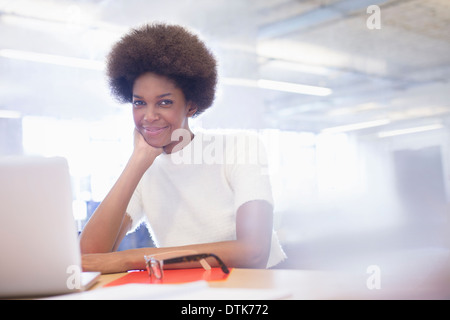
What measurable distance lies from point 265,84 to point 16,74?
3.05 m

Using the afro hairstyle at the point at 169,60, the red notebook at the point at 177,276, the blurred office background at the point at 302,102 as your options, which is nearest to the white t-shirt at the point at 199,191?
the afro hairstyle at the point at 169,60

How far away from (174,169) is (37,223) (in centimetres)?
85

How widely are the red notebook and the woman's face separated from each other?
58 cm

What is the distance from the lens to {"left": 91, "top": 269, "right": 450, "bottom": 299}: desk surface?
69 cm

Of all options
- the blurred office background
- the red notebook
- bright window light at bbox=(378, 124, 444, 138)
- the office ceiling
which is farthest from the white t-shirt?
bright window light at bbox=(378, 124, 444, 138)

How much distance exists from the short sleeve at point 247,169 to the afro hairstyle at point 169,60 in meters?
0.28

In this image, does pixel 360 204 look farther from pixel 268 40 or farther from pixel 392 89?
pixel 268 40

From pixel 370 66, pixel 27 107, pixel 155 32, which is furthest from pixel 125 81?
pixel 370 66

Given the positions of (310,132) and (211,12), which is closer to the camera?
(211,12)

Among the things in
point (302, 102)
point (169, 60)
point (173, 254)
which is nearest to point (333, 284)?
point (173, 254)

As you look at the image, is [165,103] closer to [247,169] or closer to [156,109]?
[156,109]

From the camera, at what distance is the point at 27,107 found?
5.38 meters

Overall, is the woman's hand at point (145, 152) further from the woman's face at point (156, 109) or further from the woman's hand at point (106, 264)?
the woman's hand at point (106, 264)

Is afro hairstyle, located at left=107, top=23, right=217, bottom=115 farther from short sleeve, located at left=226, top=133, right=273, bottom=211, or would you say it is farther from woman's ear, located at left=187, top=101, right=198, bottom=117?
short sleeve, located at left=226, top=133, right=273, bottom=211
